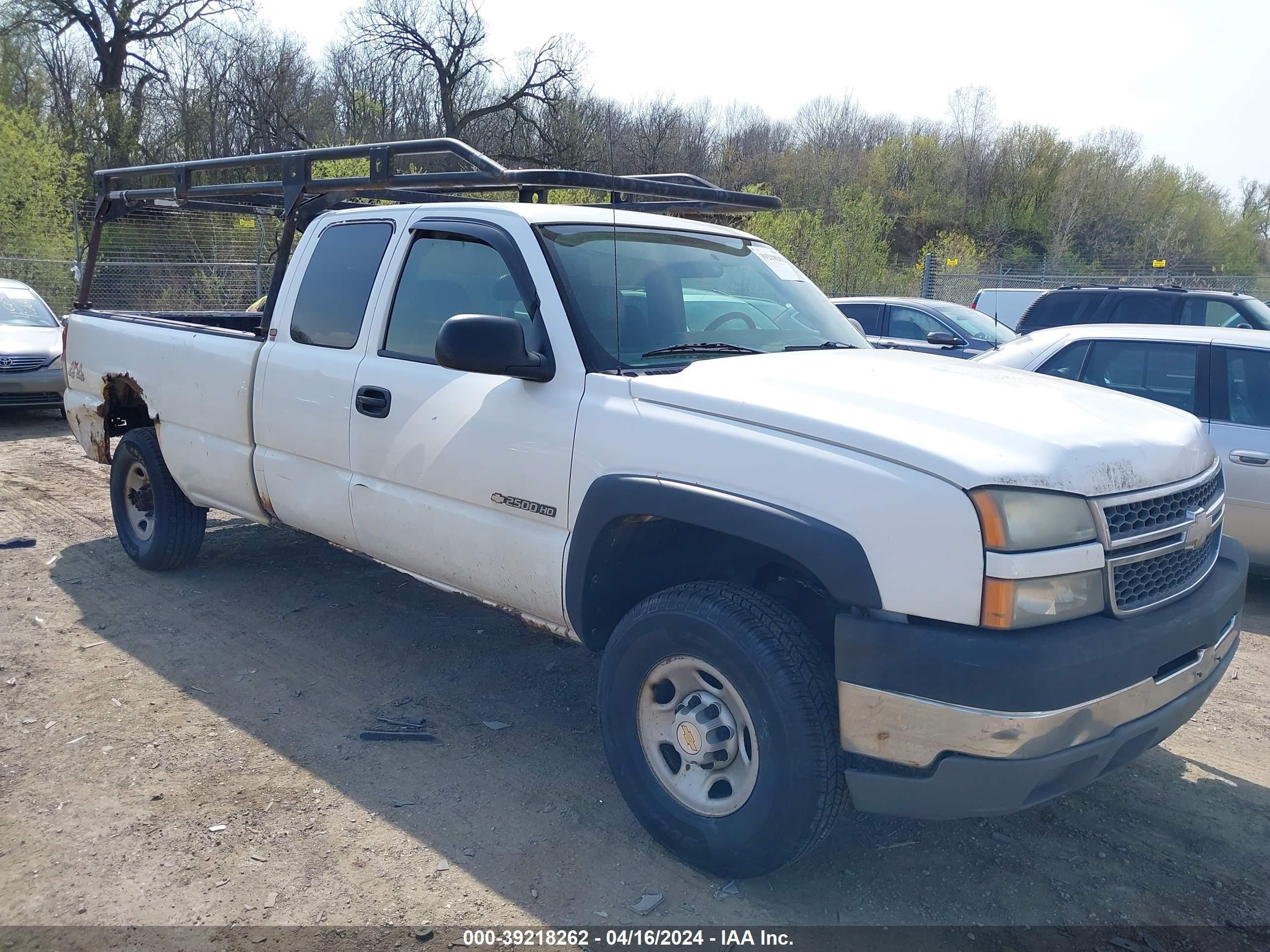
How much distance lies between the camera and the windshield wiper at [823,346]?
152 inches

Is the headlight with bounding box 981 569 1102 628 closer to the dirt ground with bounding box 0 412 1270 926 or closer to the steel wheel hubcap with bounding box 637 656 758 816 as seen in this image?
the steel wheel hubcap with bounding box 637 656 758 816

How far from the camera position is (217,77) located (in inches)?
1314

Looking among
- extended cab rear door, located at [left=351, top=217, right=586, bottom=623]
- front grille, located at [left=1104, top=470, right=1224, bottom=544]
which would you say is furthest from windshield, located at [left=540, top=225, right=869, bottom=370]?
front grille, located at [left=1104, top=470, right=1224, bottom=544]

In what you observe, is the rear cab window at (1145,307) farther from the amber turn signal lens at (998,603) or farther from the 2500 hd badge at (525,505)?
the amber turn signal lens at (998,603)

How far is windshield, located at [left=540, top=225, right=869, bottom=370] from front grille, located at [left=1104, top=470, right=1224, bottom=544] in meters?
1.46

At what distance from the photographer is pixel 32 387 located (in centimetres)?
1091

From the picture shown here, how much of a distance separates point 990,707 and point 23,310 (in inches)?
514

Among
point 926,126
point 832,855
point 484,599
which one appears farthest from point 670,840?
point 926,126

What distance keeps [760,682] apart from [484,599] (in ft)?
4.74

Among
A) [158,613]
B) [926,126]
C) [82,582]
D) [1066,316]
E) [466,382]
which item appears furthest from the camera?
[926,126]

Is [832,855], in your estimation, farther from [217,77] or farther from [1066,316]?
[217,77]

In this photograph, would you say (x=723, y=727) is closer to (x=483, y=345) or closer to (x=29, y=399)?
(x=483, y=345)

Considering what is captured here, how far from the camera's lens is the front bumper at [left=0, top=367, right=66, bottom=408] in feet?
35.3

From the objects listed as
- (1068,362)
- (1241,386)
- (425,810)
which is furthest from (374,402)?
(1241,386)
